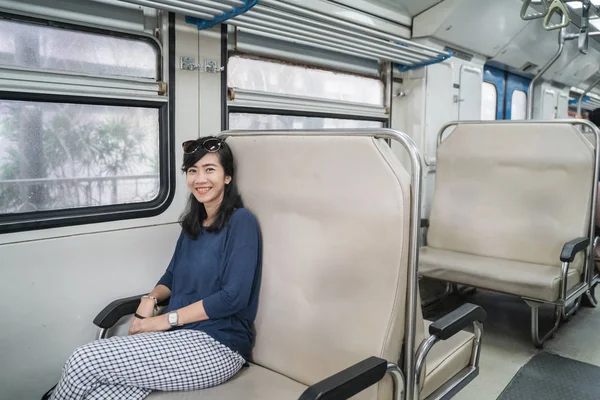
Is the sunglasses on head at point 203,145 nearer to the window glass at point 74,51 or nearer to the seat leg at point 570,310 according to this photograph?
the window glass at point 74,51

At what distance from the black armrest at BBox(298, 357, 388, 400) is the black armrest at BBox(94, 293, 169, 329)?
3.77 feet

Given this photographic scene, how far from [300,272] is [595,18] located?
6.02 meters

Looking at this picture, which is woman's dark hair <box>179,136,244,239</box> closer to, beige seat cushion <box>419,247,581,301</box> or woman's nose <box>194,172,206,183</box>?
woman's nose <box>194,172,206,183</box>

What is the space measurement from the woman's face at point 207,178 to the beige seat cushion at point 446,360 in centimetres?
109

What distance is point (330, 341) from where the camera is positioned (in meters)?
1.79

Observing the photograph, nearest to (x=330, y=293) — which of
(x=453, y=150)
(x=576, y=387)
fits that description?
(x=576, y=387)

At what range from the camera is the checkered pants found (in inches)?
67.7

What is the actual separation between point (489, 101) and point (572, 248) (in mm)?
3166

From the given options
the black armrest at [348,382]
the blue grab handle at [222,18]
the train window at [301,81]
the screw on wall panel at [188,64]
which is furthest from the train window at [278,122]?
the black armrest at [348,382]

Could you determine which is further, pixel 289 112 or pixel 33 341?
pixel 289 112

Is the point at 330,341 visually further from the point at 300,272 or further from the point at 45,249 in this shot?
the point at 45,249

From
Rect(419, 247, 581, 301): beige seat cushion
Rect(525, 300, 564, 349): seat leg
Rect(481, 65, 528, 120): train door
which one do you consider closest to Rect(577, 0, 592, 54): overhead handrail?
Rect(481, 65, 528, 120): train door

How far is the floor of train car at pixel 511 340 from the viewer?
294cm

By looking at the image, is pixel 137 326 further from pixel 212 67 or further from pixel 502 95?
pixel 502 95
